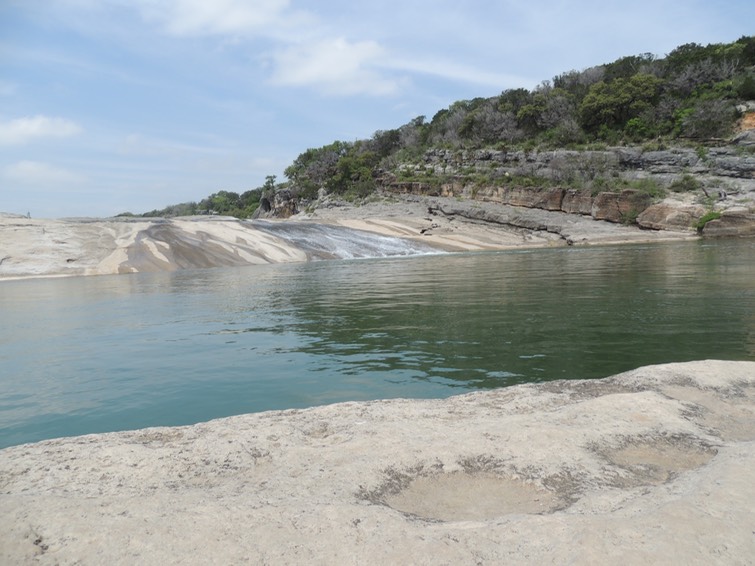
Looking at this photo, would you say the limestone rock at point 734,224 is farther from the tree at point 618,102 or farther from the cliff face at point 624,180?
the tree at point 618,102

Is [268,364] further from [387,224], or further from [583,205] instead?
[583,205]

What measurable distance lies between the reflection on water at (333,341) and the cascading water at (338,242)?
1895 centimetres

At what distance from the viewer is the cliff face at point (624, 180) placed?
4125cm

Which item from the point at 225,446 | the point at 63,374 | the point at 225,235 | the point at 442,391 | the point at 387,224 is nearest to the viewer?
the point at 225,446

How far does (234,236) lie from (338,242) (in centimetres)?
750

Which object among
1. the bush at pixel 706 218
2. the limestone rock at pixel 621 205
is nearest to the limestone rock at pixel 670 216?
the bush at pixel 706 218

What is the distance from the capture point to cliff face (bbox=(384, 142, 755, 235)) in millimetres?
41250

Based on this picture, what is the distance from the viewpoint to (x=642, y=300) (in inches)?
503

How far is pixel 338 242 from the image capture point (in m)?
39.3

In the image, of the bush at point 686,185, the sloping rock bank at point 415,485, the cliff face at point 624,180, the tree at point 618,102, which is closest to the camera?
the sloping rock bank at point 415,485

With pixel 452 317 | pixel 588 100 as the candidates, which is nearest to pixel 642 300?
pixel 452 317

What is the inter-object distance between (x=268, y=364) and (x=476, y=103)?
7992cm

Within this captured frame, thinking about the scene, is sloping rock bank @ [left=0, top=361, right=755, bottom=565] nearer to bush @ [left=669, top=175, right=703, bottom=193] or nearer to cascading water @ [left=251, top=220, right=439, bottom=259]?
cascading water @ [left=251, top=220, right=439, bottom=259]

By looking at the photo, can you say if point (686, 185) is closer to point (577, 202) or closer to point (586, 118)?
point (577, 202)
